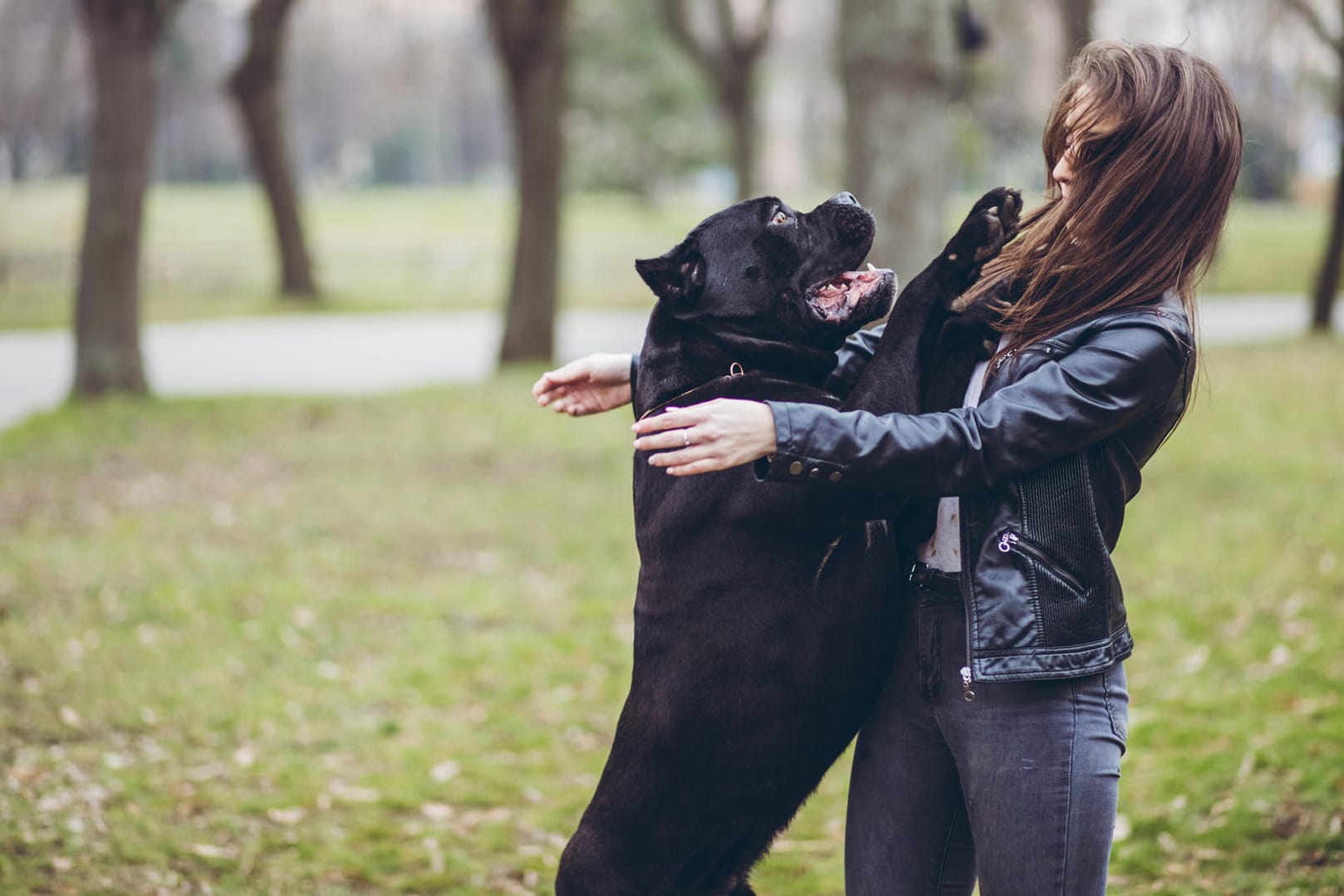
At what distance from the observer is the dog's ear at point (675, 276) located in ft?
9.88

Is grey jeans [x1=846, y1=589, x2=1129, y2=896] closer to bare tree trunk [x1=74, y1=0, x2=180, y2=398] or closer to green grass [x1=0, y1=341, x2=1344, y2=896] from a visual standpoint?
green grass [x1=0, y1=341, x2=1344, y2=896]

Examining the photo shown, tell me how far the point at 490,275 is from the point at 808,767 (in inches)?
1188

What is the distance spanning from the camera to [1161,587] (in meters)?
7.78

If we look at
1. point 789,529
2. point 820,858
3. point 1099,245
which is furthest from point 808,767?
point 820,858

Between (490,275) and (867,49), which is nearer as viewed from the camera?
(867,49)

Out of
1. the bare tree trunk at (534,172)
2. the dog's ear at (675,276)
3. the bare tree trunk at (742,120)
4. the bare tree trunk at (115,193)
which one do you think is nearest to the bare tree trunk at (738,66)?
the bare tree trunk at (742,120)

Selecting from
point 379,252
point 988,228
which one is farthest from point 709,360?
point 379,252

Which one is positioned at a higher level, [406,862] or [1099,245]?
[1099,245]

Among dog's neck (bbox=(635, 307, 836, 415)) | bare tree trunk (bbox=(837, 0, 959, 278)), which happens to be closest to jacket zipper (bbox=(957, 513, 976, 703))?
dog's neck (bbox=(635, 307, 836, 415))

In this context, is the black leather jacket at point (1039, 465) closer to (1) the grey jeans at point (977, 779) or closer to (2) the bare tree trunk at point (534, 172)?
(1) the grey jeans at point (977, 779)

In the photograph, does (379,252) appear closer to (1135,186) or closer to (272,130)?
(272,130)

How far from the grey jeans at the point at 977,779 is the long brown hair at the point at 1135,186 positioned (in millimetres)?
661

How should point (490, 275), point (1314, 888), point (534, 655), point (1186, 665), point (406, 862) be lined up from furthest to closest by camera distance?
point (490, 275)
point (534, 655)
point (1186, 665)
point (406, 862)
point (1314, 888)

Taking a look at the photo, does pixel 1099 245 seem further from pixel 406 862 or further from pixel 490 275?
pixel 490 275
